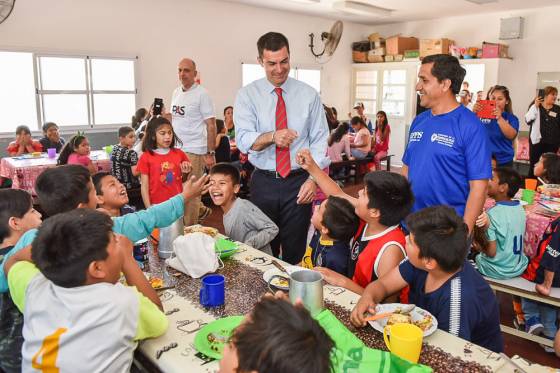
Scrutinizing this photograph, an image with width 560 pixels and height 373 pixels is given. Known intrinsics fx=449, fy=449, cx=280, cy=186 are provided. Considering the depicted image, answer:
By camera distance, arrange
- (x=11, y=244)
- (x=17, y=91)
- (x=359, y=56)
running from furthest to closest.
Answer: (x=359, y=56), (x=17, y=91), (x=11, y=244)

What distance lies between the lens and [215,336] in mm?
1364

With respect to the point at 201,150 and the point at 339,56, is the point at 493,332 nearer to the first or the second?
the point at 201,150

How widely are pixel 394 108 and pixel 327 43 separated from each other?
206 centimetres

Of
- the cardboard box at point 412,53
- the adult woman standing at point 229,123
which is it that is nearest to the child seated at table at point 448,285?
the adult woman standing at point 229,123

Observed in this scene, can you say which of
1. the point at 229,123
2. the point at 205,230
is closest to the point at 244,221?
the point at 205,230

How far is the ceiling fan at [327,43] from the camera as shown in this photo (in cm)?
908

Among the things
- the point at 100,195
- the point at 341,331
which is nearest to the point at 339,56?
the point at 100,195

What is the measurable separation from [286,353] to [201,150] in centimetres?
431

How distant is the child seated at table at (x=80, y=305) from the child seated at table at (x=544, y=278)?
87.5 inches

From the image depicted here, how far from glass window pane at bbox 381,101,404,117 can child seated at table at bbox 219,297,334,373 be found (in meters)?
9.49

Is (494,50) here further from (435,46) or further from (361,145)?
(361,145)

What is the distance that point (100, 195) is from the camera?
2.20 meters

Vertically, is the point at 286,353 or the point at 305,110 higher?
the point at 305,110

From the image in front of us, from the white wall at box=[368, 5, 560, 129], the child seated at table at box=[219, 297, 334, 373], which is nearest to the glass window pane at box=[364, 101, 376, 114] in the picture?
the white wall at box=[368, 5, 560, 129]
